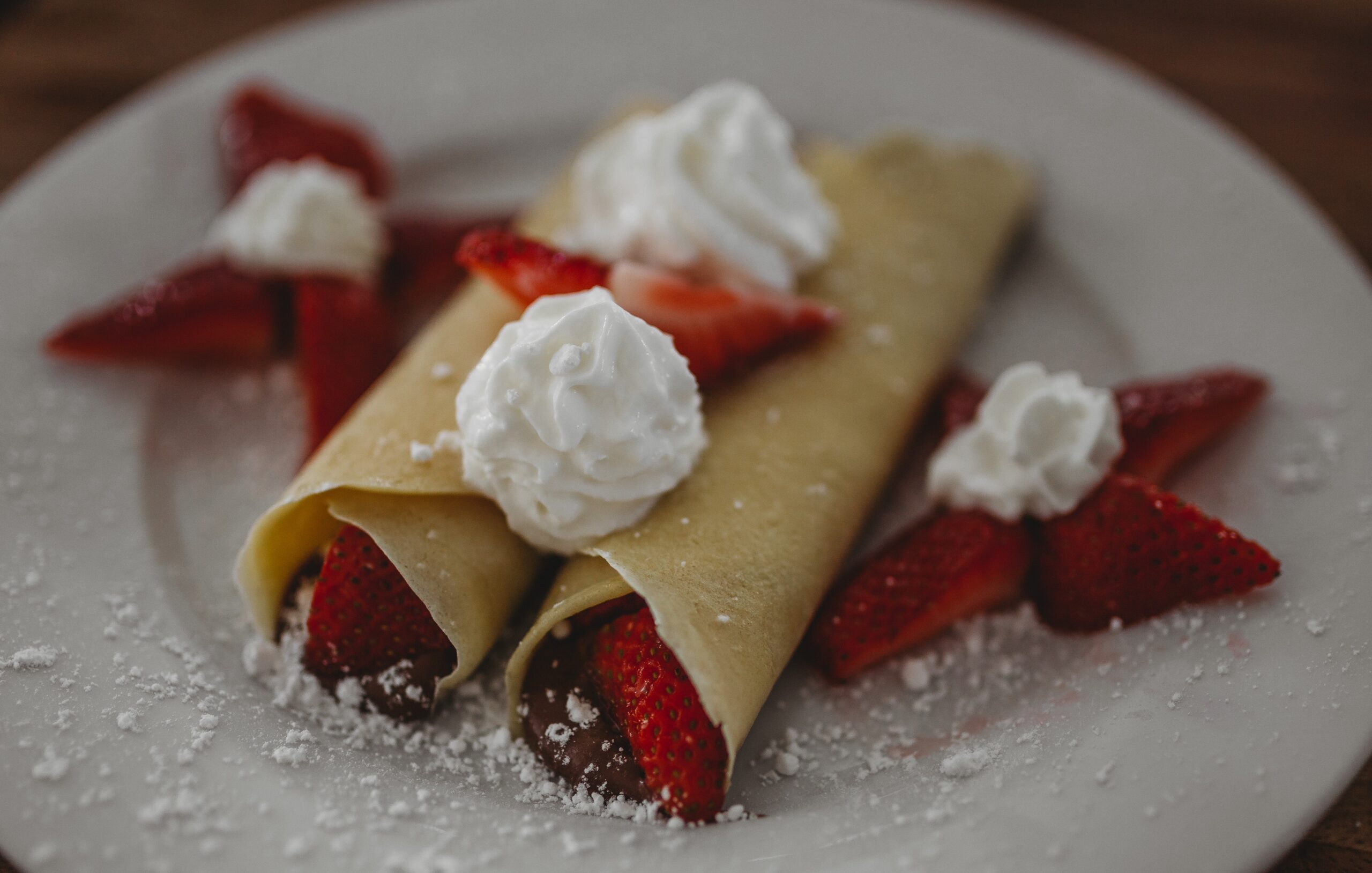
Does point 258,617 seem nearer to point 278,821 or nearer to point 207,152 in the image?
point 278,821

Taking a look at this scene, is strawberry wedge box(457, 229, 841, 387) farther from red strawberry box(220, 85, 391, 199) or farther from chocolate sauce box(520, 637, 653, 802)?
red strawberry box(220, 85, 391, 199)

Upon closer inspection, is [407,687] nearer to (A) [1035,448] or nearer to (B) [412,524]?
(B) [412,524]

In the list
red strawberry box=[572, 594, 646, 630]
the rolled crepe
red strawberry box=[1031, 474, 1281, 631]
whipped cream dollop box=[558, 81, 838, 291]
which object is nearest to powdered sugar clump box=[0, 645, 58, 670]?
the rolled crepe

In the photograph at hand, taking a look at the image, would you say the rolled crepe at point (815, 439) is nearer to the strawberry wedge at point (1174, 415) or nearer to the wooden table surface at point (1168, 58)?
the strawberry wedge at point (1174, 415)

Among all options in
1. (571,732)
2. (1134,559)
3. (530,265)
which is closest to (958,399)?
(1134,559)

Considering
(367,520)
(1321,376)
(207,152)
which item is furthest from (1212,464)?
(207,152)

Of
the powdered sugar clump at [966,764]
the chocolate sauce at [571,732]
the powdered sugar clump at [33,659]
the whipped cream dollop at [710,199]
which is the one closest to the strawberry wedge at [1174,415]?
the whipped cream dollop at [710,199]

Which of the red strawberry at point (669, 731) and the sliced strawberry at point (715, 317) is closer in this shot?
the red strawberry at point (669, 731)
